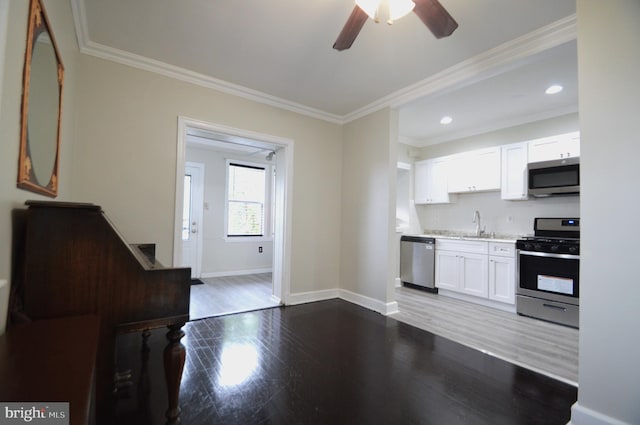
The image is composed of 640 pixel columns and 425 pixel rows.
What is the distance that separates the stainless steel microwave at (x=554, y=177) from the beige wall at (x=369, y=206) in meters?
1.97

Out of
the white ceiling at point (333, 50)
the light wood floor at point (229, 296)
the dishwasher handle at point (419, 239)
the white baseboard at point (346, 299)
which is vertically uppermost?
the white ceiling at point (333, 50)

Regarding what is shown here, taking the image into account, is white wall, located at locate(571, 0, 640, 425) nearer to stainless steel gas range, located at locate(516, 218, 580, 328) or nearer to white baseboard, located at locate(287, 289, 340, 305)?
stainless steel gas range, located at locate(516, 218, 580, 328)

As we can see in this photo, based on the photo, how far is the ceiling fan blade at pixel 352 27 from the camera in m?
1.74

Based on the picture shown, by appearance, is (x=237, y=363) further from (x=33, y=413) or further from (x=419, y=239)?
(x=419, y=239)

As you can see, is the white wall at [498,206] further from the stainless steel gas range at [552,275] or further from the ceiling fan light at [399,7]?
the ceiling fan light at [399,7]

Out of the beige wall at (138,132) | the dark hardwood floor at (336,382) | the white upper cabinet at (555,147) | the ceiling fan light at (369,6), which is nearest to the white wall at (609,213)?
the dark hardwood floor at (336,382)

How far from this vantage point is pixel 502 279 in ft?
12.3

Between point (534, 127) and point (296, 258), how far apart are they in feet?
12.8

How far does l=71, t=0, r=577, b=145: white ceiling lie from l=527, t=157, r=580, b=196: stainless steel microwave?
31.6 inches

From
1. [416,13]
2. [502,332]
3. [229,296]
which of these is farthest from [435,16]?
[229,296]

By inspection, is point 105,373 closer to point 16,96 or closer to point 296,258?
point 16,96

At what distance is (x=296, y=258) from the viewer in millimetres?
3830

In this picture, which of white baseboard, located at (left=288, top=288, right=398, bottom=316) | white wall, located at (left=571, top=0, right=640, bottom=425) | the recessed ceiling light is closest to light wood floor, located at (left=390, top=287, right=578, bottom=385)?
white baseboard, located at (left=288, top=288, right=398, bottom=316)

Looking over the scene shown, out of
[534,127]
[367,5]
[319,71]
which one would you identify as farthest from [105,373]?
[534,127]
